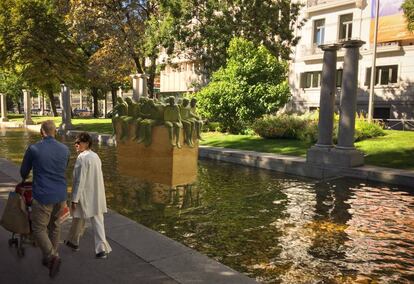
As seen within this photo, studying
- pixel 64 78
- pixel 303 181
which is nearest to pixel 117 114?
pixel 303 181

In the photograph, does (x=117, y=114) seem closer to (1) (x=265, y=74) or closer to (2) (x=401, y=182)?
(2) (x=401, y=182)

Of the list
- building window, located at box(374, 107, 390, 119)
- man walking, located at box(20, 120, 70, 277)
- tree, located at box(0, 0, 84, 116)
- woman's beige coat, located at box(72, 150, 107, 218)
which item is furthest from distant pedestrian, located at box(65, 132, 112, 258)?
building window, located at box(374, 107, 390, 119)

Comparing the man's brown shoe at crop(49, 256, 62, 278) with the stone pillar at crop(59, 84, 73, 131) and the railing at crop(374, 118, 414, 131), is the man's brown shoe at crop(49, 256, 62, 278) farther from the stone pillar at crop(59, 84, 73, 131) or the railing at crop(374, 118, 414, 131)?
the railing at crop(374, 118, 414, 131)

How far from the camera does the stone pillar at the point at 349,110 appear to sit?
12.5 meters

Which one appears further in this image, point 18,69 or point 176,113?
point 18,69

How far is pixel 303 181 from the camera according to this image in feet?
39.3

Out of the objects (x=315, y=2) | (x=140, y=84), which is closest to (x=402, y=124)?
(x=315, y=2)

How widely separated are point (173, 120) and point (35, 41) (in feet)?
91.1

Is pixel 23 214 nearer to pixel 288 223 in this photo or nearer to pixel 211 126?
pixel 288 223

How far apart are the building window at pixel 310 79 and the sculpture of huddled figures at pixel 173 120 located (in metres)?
31.2

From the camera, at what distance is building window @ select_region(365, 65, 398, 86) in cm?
3162

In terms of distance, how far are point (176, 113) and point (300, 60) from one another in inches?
1287

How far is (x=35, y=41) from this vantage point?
99.6 feet

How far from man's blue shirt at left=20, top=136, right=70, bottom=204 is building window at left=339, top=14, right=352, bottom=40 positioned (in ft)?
109
